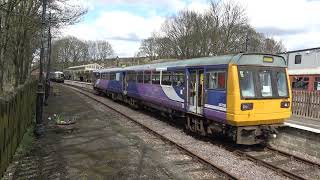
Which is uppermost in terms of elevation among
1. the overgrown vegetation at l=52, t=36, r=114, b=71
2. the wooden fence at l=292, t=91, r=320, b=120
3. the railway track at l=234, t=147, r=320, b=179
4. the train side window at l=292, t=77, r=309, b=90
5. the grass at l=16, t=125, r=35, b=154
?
the overgrown vegetation at l=52, t=36, r=114, b=71

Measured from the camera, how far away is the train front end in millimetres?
11283

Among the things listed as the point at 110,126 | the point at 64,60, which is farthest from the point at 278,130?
the point at 64,60

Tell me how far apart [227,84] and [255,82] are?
83 cm

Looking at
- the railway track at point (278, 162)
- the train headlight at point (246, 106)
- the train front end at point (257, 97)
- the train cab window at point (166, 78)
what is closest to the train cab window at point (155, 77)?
the train cab window at point (166, 78)

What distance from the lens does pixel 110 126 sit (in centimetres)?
1644

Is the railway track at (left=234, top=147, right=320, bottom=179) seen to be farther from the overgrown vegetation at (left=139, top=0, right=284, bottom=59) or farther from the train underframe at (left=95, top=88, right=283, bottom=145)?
the overgrown vegetation at (left=139, top=0, right=284, bottom=59)

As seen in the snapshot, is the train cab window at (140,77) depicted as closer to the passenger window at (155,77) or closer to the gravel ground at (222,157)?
the passenger window at (155,77)

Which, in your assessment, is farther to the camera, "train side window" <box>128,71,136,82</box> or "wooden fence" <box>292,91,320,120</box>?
"train side window" <box>128,71,136,82</box>

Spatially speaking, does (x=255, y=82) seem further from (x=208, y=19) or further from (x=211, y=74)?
(x=208, y=19)

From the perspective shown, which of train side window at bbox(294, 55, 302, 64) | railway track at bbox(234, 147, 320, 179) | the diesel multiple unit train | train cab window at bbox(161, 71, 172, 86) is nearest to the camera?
railway track at bbox(234, 147, 320, 179)

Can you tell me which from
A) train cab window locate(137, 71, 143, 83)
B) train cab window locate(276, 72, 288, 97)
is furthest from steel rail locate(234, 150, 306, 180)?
train cab window locate(137, 71, 143, 83)

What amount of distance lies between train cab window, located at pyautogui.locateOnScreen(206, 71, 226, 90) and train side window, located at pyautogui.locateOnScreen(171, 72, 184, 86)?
2406 mm

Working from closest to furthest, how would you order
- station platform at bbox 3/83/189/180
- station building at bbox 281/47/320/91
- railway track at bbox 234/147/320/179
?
station platform at bbox 3/83/189/180, railway track at bbox 234/147/320/179, station building at bbox 281/47/320/91

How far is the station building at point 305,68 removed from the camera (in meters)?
21.9
